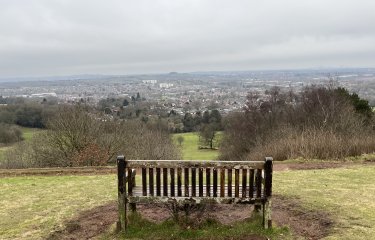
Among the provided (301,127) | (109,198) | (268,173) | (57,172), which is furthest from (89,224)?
(301,127)

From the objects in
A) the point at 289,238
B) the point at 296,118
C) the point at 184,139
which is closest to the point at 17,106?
the point at 184,139

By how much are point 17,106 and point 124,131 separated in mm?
34853

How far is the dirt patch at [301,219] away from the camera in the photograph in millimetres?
7824

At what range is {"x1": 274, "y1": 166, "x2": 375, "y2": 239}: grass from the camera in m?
8.03

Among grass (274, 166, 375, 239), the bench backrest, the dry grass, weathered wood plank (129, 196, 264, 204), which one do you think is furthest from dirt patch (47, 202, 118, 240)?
the dry grass

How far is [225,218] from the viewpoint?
880 centimetres

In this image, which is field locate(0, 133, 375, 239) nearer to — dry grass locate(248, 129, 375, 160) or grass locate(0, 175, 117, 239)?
grass locate(0, 175, 117, 239)

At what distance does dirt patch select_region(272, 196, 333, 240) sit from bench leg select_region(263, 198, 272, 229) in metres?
0.59

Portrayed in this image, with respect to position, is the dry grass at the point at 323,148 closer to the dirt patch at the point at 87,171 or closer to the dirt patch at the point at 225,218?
the dirt patch at the point at 87,171

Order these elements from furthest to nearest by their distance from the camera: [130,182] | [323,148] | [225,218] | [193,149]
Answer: [193,149] < [323,148] < [225,218] < [130,182]

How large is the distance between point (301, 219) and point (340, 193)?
110 inches

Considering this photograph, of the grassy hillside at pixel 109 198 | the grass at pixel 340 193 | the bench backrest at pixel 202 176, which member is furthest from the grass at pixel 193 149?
the bench backrest at pixel 202 176

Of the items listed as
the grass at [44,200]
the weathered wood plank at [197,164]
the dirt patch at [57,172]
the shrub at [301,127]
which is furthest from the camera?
the shrub at [301,127]

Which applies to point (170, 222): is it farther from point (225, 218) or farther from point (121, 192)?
point (225, 218)
